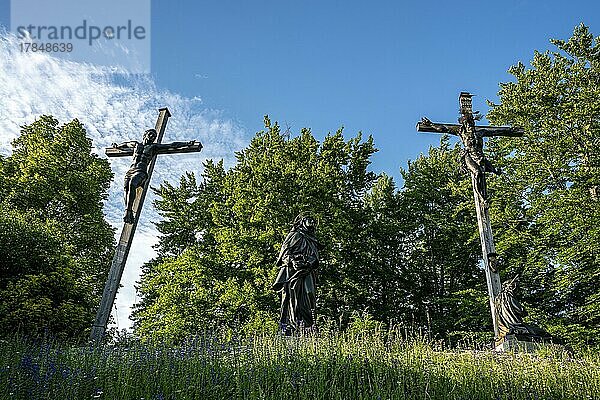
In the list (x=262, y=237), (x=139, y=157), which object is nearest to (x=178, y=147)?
(x=139, y=157)

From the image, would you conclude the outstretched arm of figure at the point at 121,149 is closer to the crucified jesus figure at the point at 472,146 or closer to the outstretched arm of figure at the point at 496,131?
the crucified jesus figure at the point at 472,146

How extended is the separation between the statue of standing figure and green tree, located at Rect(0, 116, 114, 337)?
800cm

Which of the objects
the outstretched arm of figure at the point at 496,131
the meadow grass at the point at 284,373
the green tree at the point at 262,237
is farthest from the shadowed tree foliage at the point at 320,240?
the meadow grass at the point at 284,373

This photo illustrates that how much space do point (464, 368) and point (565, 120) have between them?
15.2 m

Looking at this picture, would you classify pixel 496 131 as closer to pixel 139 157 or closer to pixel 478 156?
pixel 478 156

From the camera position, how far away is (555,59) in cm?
2078

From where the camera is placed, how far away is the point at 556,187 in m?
19.0

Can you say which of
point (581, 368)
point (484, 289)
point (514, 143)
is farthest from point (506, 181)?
point (581, 368)

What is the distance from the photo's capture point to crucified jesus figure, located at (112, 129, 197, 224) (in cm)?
1046

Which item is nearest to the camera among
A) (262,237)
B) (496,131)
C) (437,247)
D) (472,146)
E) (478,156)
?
(478,156)

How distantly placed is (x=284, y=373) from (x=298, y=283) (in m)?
3.29

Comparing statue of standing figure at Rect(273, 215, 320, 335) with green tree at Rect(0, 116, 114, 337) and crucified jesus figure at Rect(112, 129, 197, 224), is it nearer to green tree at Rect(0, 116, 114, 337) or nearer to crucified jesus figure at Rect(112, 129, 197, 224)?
crucified jesus figure at Rect(112, 129, 197, 224)

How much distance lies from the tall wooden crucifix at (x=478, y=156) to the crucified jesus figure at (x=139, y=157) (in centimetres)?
552

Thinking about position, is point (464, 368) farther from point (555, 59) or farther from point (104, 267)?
point (104, 267)
